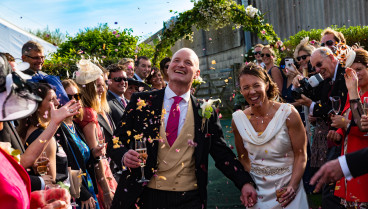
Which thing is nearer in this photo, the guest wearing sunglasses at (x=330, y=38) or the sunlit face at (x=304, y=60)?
the guest wearing sunglasses at (x=330, y=38)

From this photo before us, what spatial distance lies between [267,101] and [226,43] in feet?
50.4

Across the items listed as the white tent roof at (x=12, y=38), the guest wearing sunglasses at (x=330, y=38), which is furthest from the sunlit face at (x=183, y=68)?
the white tent roof at (x=12, y=38)

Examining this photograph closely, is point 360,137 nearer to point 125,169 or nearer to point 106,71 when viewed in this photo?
point 125,169

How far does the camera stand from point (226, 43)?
1908cm

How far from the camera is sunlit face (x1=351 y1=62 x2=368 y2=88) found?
406 cm

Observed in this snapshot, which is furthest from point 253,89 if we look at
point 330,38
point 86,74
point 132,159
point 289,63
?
point 289,63

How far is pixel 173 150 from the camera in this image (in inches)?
141

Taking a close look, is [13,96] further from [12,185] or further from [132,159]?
[132,159]

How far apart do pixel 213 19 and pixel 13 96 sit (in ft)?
26.5

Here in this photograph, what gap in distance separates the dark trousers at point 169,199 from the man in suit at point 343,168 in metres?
1.36

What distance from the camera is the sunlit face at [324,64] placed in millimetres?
4969

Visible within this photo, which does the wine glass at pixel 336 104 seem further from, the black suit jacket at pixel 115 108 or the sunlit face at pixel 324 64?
the black suit jacket at pixel 115 108

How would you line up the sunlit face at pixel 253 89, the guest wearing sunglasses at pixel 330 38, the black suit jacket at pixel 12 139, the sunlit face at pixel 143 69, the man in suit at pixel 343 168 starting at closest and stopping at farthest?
the man in suit at pixel 343 168
the black suit jacket at pixel 12 139
the sunlit face at pixel 253 89
the guest wearing sunglasses at pixel 330 38
the sunlit face at pixel 143 69

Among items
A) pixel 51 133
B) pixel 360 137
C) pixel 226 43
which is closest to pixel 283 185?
pixel 360 137
